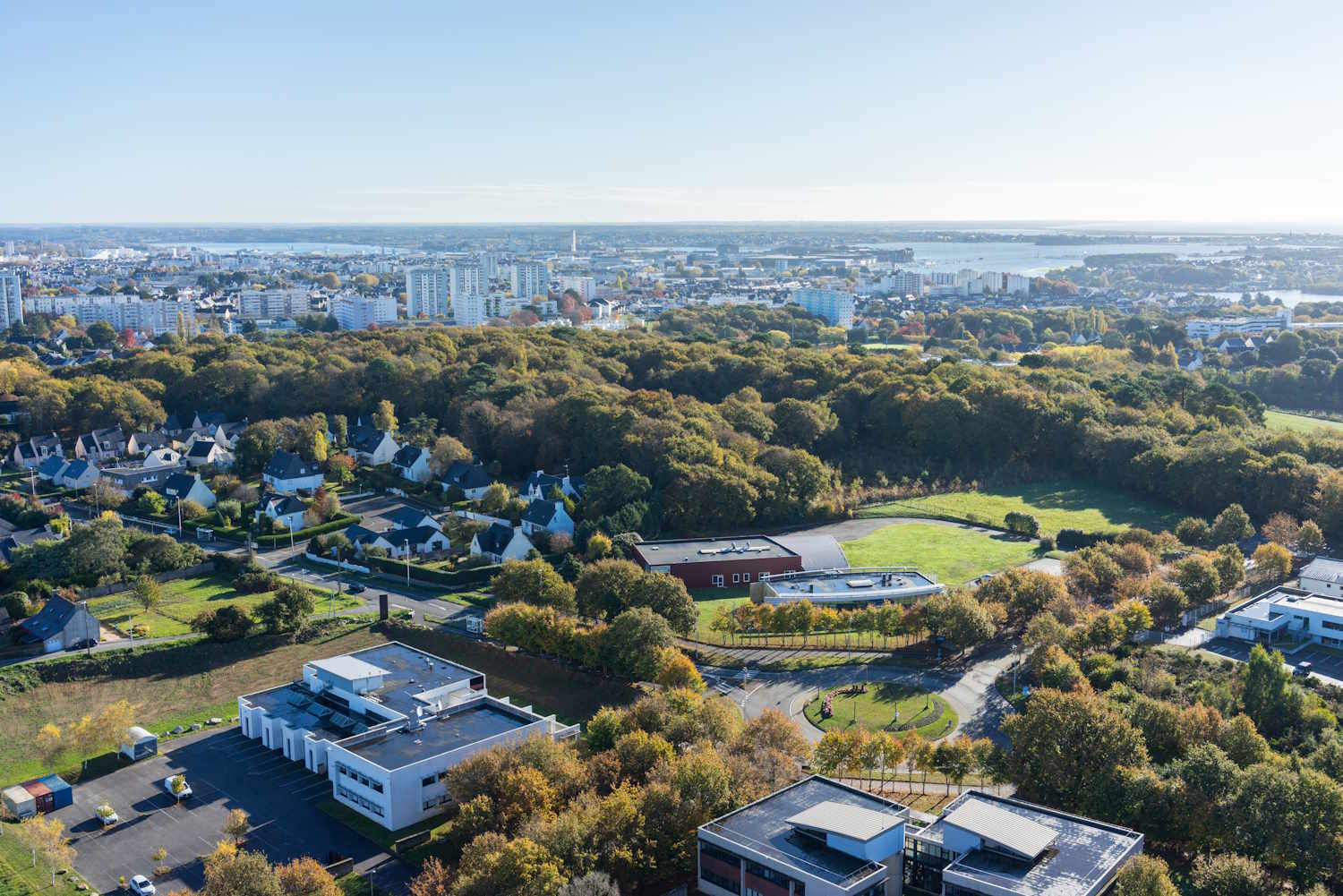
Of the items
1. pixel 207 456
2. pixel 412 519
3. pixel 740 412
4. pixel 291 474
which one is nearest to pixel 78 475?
pixel 207 456

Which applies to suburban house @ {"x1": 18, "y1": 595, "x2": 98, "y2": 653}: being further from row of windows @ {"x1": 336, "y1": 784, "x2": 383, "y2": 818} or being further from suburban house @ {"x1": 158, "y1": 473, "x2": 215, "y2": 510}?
suburban house @ {"x1": 158, "y1": 473, "x2": 215, "y2": 510}

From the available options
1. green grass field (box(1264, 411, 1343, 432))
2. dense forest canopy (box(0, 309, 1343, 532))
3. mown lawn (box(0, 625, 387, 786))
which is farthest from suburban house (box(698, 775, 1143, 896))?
green grass field (box(1264, 411, 1343, 432))

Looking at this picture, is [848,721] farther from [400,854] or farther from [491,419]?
[491,419]

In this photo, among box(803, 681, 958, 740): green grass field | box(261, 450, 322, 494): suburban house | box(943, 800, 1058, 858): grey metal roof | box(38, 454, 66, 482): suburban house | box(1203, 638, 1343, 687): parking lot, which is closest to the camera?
box(943, 800, 1058, 858): grey metal roof

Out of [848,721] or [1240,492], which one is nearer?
[848,721]

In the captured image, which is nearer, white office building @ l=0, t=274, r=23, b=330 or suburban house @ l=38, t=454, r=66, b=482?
Result: suburban house @ l=38, t=454, r=66, b=482

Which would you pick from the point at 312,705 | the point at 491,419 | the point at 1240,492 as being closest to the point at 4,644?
the point at 312,705

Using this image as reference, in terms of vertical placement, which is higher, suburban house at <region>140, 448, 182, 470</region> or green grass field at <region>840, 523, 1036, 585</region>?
suburban house at <region>140, 448, 182, 470</region>
